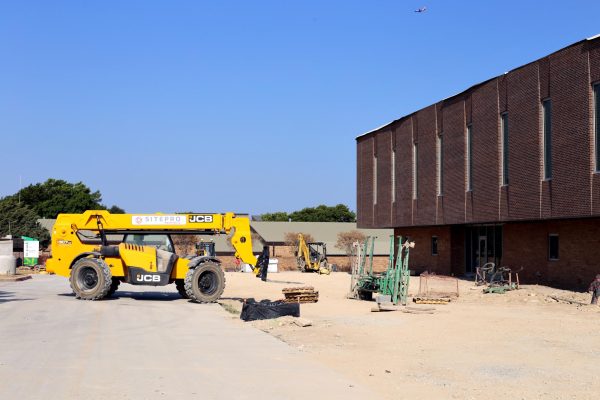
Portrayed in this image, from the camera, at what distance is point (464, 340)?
16.5 m

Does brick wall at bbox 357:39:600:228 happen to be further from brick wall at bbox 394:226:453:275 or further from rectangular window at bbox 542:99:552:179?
brick wall at bbox 394:226:453:275

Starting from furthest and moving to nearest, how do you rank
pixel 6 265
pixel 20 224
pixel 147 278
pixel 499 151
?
pixel 20 224 → pixel 6 265 → pixel 499 151 → pixel 147 278

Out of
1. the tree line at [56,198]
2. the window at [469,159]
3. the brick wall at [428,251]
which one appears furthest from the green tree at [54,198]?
the window at [469,159]

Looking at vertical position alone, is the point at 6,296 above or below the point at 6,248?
below

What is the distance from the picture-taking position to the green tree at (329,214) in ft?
476

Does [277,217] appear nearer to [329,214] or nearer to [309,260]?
[329,214]

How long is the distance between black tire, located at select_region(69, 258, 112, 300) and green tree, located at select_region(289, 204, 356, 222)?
118202 mm

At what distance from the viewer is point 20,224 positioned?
8194 cm

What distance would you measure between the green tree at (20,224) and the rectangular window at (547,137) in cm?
6028

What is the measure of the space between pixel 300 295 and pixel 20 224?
2470 inches

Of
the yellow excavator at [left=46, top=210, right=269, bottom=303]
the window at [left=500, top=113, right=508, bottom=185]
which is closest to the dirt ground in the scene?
the yellow excavator at [left=46, top=210, right=269, bottom=303]

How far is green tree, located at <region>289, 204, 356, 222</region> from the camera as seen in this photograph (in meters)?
145

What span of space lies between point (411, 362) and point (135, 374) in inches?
187

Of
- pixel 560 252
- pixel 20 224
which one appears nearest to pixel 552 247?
pixel 560 252
